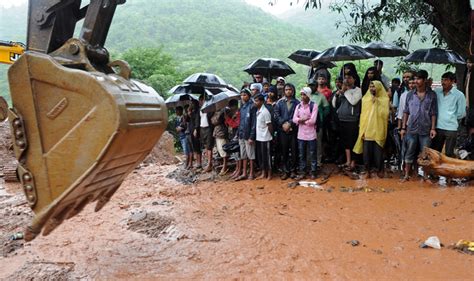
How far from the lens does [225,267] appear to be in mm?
4000

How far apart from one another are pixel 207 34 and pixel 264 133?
160 feet

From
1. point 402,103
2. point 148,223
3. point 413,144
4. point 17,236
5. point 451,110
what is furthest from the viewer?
point 402,103

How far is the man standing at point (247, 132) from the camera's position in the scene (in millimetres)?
8078

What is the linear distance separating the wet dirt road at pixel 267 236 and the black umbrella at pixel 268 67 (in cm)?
439

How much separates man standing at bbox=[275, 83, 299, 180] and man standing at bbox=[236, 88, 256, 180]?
51cm

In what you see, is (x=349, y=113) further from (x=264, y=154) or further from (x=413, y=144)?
(x=264, y=154)

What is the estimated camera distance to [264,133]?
7.96m

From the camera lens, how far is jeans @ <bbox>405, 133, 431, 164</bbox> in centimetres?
692

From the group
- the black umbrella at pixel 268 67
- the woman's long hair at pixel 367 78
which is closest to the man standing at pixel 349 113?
the woman's long hair at pixel 367 78

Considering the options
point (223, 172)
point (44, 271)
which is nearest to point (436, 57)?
point (223, 172)

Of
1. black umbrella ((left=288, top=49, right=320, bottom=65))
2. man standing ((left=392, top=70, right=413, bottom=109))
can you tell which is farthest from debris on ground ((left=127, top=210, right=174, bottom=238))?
black umbrella ((left=288, top=49, right=320, bottom=65))

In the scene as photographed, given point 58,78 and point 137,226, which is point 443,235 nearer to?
point 137,226

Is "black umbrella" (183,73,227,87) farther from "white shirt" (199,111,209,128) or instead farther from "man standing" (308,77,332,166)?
"man standing" (308,77,332,166)

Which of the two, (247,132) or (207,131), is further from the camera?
(207,131)
